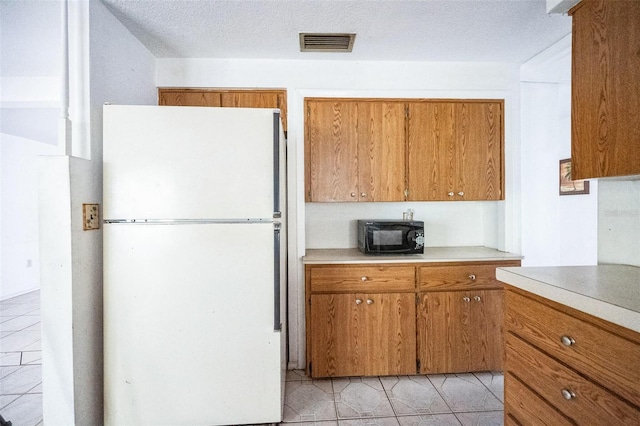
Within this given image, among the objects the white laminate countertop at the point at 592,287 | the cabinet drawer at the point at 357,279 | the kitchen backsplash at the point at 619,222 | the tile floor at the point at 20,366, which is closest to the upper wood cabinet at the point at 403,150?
the cabinet drawer at the point at 357,279

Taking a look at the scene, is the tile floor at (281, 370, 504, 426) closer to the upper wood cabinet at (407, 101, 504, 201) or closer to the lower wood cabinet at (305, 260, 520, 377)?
the lower wood cabinet at (305, 260, 520, 377)

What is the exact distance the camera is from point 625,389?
794 mm

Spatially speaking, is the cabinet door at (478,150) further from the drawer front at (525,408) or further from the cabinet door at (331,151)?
the drawer front at (525,408)

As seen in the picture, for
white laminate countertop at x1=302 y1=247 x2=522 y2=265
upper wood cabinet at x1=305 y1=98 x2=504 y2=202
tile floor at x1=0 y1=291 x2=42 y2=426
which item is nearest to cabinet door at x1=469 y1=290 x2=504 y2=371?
white laminate countertop at x1=302 y1=247 x2=522 y2=265

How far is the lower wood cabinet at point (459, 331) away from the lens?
80.4 inches

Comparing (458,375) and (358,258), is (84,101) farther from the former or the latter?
(458,375)

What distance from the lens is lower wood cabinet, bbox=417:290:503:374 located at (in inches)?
80.4

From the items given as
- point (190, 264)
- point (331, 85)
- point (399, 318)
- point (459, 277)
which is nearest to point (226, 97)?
point (331, 85)

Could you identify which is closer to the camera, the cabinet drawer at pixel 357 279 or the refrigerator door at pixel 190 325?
the refrigerator door at pixel 190 325

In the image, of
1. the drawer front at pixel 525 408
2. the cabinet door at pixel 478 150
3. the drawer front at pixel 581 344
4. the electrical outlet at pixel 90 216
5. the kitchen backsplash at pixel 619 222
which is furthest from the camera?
the cabinet door at pixel 478 150

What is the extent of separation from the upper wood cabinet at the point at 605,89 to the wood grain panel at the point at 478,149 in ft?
3.13

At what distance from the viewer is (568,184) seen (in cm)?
266

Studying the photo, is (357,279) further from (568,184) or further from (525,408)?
(568,184)

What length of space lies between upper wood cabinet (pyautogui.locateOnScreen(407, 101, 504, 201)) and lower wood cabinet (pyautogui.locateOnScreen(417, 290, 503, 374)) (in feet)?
2.51
